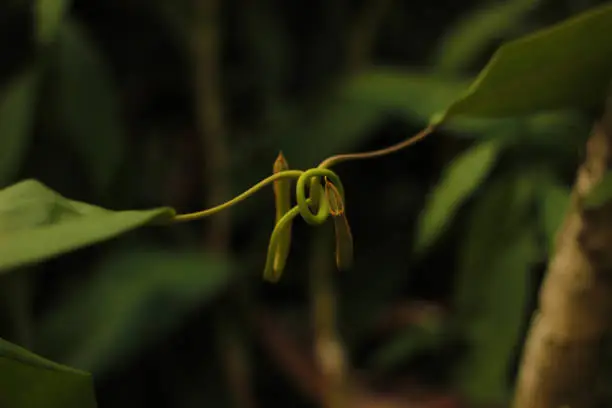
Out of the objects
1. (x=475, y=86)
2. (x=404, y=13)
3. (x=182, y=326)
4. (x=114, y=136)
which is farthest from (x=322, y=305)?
(x=475, y=86)

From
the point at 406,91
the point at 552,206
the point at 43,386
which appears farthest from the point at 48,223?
the point at 406,91

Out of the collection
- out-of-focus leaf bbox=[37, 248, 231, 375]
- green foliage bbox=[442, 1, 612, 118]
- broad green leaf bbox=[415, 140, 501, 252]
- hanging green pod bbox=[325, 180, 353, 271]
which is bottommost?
out-of-focus leaf bbox=[37, 248, 231, 375]

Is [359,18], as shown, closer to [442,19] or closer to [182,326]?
[442,19]

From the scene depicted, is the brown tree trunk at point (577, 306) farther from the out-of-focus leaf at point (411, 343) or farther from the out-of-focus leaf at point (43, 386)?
the out-of-focus leaf at point (411, 343)

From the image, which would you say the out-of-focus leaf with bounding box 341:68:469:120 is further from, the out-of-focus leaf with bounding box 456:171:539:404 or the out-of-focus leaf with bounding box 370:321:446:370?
the out-of-focus leaf with bounding box 370:321:446:370

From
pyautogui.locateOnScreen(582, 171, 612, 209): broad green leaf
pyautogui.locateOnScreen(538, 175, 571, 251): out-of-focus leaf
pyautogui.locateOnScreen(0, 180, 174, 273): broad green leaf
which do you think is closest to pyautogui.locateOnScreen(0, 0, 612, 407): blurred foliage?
pyautogui.locateOnScreen(538, 175, 571, 251): out-of-focus leaf

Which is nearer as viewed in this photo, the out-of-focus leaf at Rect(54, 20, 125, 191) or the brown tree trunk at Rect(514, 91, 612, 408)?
the brown tree trunk at Rect(514, 91, 612, 408)

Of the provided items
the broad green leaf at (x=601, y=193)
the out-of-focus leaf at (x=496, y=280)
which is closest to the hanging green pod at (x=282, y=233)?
the broad green leaf at (x=601, y=193)
